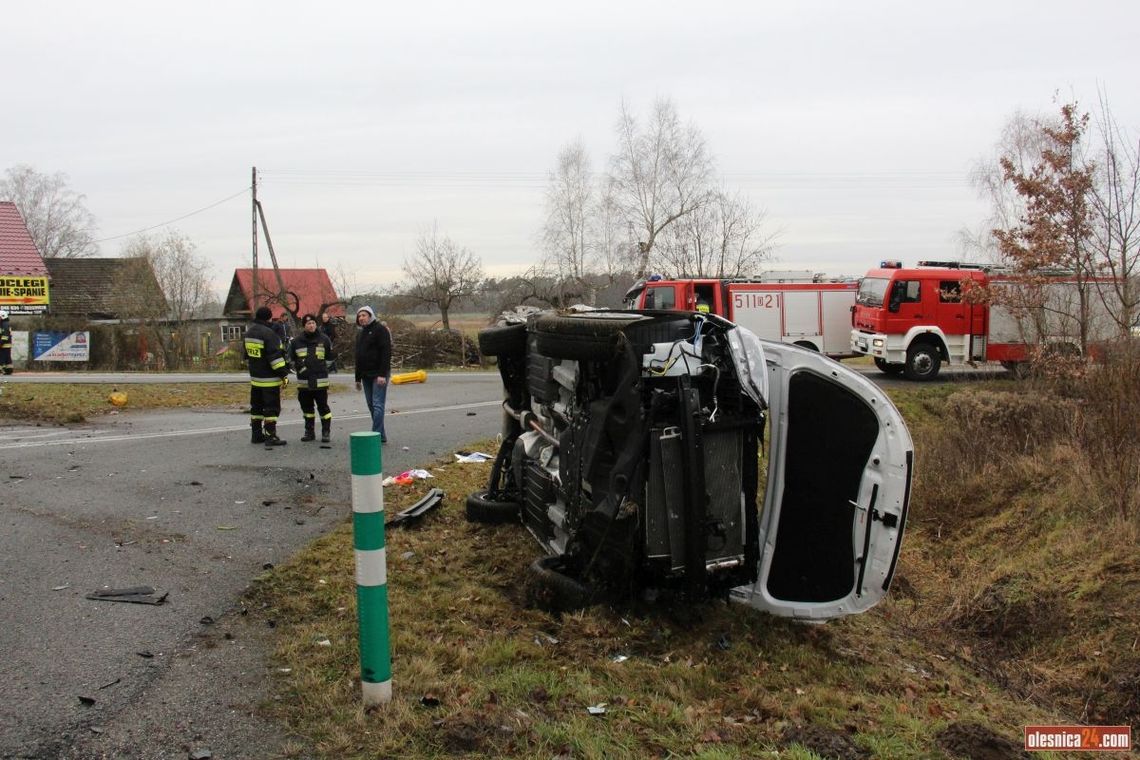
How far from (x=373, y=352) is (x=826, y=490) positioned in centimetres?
720

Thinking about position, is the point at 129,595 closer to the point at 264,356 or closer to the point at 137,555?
the point at 137,555

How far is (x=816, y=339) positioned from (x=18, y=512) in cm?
2192

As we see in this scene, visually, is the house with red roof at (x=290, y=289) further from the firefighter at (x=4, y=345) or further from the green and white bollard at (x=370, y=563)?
the green and white bollard at (x=370, y=563)

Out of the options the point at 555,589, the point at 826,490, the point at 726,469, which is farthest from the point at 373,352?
the point at 826,490

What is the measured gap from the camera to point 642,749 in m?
3.24

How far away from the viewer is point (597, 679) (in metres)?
3.88

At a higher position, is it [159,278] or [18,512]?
[159,278]

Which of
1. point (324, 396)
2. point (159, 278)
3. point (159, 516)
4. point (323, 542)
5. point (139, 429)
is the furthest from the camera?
point (159, 278)

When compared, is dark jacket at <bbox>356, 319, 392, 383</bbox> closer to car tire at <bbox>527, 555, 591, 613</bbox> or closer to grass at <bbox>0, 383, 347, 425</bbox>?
grass at <bbox>0, 383, 347, 425</bbox>

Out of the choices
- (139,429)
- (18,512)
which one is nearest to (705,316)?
(18,512)

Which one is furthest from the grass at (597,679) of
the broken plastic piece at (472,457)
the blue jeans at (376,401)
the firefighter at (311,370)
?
the firefighter at (311,370)

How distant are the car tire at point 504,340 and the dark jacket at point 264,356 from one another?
4880 mm

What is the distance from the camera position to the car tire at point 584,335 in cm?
427

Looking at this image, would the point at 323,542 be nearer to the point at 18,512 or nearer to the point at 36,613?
the point at 36,613
